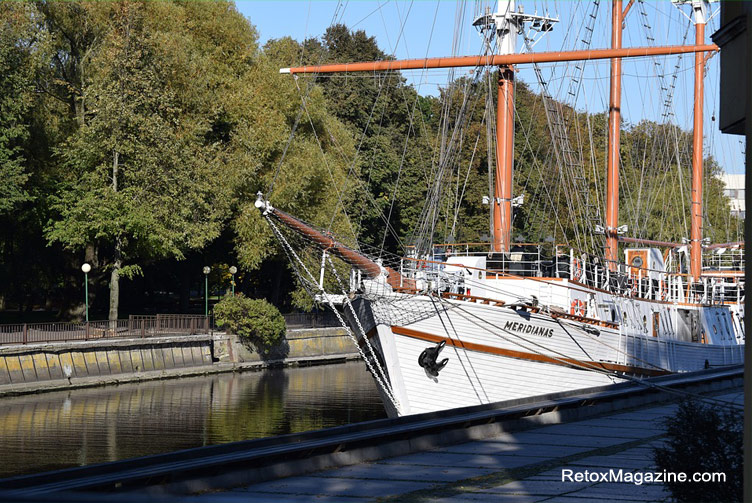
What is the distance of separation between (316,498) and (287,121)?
42.3 metres

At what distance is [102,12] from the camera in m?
40.0

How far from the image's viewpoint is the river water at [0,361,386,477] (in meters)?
22.9

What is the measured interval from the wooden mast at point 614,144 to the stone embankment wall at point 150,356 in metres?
16.5

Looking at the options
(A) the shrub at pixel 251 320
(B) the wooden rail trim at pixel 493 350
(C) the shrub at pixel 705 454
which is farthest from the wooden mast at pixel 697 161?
(C) the shrub at pixel 705 454

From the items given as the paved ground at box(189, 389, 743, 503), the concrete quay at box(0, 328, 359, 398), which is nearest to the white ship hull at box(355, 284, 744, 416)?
the paved ground at box(189, 389, 743, 503)

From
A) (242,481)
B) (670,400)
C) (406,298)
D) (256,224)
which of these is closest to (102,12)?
(256,224)

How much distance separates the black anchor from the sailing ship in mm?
27

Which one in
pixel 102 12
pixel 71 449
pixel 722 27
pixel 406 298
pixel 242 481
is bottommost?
pixel 71 449

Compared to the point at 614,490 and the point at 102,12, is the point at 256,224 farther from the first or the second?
the point at 614,490

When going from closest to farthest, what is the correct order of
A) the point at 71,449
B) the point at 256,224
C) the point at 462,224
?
the point at 71,449
the point at 256,224
the point at 462,224

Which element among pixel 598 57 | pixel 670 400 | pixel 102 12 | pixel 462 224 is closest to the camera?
pixel 670 400

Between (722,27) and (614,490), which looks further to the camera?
(614,490)

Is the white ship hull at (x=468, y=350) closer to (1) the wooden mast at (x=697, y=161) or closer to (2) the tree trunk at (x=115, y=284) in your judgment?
(2) the tree trunk at (x=115, y=284)

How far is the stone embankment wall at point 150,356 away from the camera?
33.2 metres
